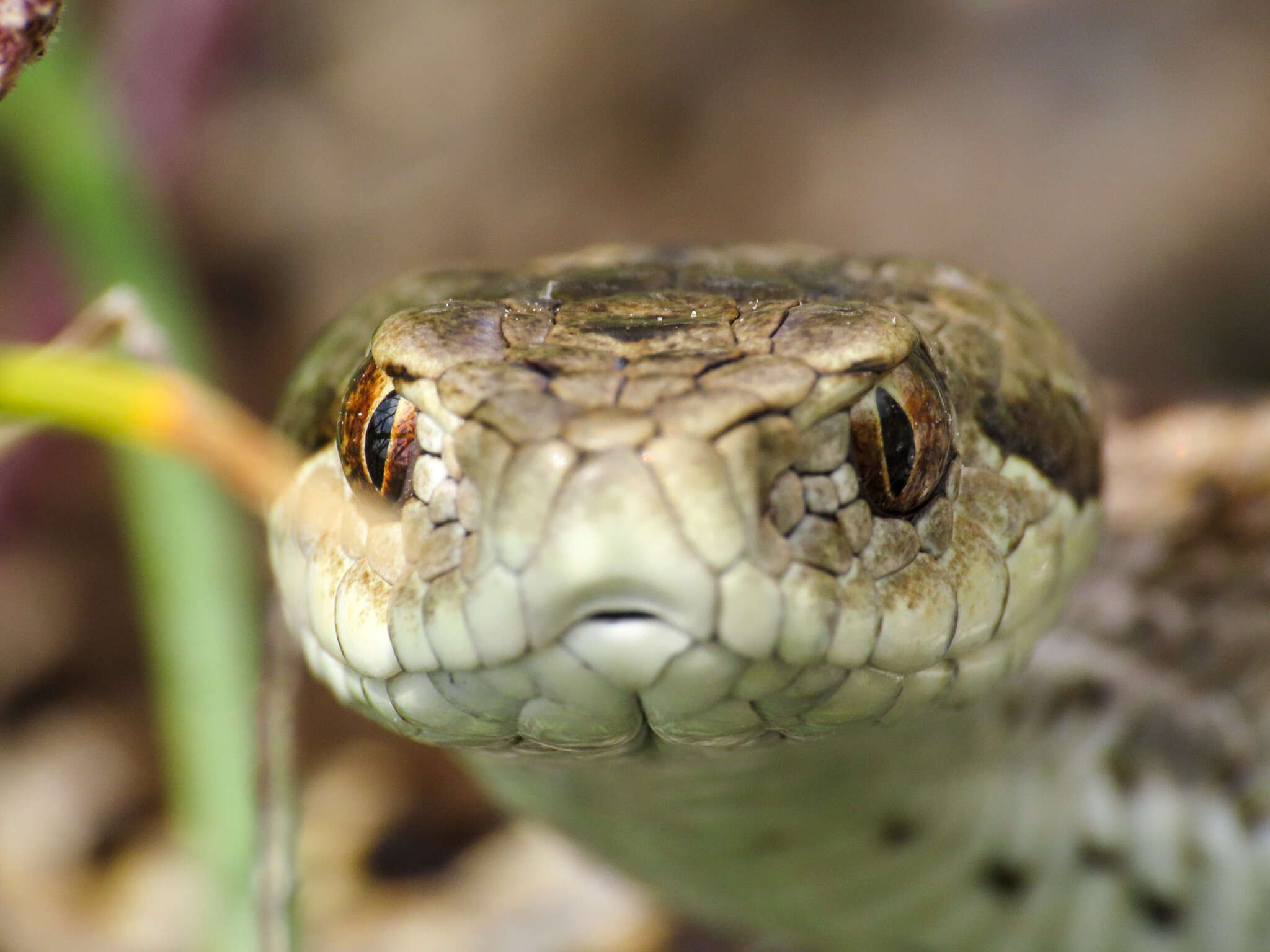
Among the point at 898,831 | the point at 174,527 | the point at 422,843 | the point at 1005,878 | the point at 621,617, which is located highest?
the point at 621,617

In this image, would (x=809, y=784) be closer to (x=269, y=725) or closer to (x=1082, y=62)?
(x=269, y=725)

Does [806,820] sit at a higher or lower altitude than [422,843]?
higher

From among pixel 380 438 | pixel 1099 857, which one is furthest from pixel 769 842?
pixel 380 438

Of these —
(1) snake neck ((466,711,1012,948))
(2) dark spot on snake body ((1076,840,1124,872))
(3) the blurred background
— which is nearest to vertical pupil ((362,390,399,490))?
(1) snake neck ((466,711,1012,948))

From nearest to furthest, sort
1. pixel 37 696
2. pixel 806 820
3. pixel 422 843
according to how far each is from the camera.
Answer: pixel 806 820 → pixel 422 843 → pixel 37 696

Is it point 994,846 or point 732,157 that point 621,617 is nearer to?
point 994,846

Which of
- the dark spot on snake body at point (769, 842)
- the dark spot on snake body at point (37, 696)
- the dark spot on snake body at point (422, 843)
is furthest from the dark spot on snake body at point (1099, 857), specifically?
the dark spot on snake body at point (37, 696)

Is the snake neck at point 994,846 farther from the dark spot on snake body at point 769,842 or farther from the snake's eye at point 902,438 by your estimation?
the snake's eye at point 902,438
